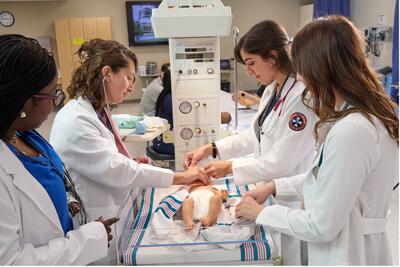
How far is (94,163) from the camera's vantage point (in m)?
1.49

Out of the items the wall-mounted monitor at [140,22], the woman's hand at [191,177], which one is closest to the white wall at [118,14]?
the wall-mounted monitor at [140,22]

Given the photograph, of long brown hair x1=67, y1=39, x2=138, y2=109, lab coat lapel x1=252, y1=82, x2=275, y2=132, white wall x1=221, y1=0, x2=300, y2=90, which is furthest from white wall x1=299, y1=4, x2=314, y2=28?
long brown hair x1=67, y1=39, x2=138, y2=109

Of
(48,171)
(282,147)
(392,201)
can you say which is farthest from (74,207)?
(392,201)

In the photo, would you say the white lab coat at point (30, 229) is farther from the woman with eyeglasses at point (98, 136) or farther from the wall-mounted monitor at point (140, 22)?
the wall-mounted monitor at point (140, 22)

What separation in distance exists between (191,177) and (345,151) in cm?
95

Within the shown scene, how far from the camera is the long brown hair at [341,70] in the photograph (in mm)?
985

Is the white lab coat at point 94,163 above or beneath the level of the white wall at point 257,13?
beneath

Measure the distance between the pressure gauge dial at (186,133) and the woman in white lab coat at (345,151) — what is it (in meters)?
1.25

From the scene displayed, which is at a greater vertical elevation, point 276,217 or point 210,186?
point 276,217

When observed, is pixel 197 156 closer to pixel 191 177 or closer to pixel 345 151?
pixel 191 177

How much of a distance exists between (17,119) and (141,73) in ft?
23.1

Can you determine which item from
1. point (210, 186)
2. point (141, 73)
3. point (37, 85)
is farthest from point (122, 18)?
point (37, 85)

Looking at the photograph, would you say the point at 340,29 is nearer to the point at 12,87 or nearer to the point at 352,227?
the point at 352,227

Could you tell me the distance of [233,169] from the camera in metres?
1.75
